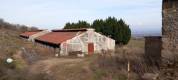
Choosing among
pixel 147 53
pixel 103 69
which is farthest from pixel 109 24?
pixel 103 69

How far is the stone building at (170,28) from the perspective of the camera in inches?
564

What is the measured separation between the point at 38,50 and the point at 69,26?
24045 millimetres

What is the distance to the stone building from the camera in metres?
14.3

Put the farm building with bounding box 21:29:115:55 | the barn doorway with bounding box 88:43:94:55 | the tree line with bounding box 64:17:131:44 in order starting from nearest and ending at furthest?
the farm building with bounding box 21:29:115:55 < the barn doorway with bounding box 88:43:94:55 < the tree line with bounding box 64:17:131:44

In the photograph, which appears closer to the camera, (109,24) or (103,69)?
(103,69)

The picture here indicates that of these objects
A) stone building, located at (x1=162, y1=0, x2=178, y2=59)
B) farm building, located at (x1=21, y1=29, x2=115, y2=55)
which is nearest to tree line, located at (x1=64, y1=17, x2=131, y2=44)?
farm building, located at (x1=21, y1=29, x2=115, y2=55)

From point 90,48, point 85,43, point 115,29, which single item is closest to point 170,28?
point 85,43

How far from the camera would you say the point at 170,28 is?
14.7 metres

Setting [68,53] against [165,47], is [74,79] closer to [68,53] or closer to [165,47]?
[165,47]

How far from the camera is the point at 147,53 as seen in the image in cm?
2325

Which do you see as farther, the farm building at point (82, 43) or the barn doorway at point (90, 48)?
the barn doorway at point (90, 48)

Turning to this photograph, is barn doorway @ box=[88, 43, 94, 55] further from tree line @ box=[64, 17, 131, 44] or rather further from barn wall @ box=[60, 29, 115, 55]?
tree line @ box=[64, 17, 131, 44]

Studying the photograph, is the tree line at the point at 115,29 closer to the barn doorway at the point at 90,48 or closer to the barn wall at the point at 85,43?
the barn wall at the point at 85,43

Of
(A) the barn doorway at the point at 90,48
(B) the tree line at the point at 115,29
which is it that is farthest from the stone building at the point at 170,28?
(B) the tree line at the point at 115,29
